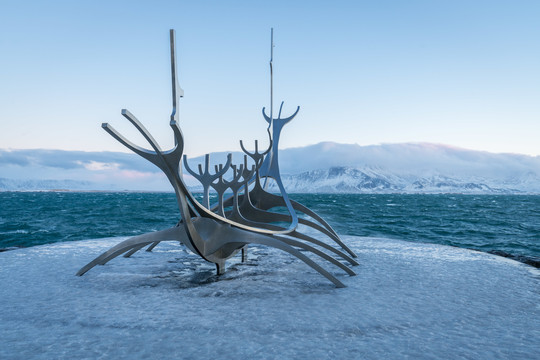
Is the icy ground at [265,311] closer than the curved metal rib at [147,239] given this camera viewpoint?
Yes

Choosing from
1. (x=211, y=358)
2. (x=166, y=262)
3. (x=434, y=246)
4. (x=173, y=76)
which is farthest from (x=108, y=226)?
(x=211, y=358)

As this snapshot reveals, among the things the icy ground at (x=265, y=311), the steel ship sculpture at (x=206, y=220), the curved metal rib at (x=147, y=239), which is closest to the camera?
the icy ground at (x=265, y=311)

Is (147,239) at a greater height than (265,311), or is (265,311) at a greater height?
(147,239)

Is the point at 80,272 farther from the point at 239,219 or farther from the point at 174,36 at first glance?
the point at 174,36

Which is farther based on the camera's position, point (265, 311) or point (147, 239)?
point (147, 239)

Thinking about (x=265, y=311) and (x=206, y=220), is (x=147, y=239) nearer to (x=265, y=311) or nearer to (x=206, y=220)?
(x=206, y=220)

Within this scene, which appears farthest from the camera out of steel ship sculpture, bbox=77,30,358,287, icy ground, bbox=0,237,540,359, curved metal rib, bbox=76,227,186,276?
curved metal rib, bbox=76,227,186,276

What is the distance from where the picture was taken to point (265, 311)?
5594 mm

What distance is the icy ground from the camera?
4.28 m

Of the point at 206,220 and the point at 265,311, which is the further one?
the point at 206,220

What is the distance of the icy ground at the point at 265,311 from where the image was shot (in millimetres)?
Result: 4277

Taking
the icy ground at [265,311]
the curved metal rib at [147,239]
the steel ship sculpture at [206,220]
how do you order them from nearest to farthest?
the icy ground at [265,311], the steel ship sculpture at [206,220], the curved metal rib at [147,239]

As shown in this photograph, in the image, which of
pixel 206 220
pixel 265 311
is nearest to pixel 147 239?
pixel 206 220

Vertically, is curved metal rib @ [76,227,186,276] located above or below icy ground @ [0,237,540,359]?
above
